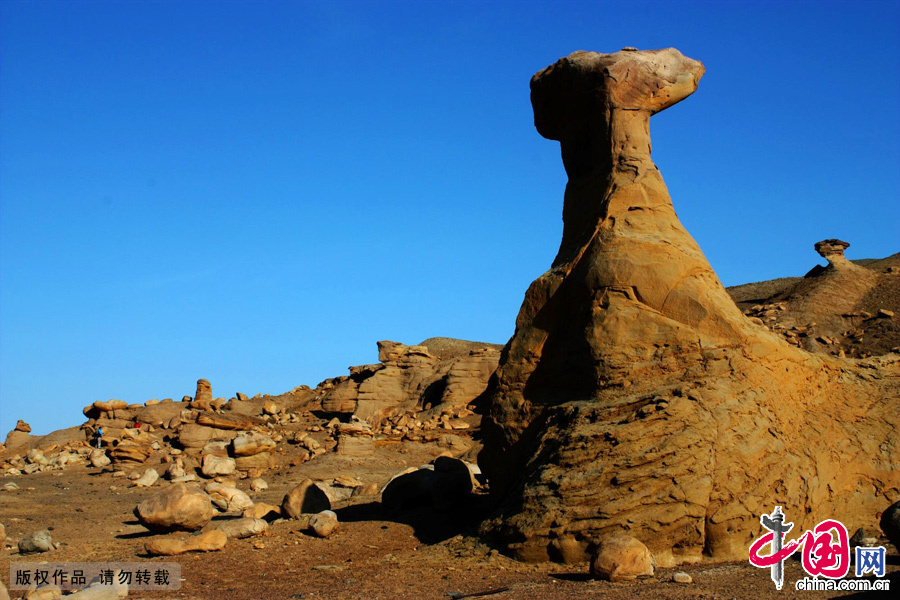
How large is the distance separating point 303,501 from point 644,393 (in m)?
5.06

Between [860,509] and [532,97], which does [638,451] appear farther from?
[532,97]

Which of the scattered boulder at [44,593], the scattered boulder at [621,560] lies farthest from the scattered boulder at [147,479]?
the scattered boulder at [621,560]

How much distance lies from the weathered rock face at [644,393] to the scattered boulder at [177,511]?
3274 mm

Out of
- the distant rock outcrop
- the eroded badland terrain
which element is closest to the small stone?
the eroded badland terrain

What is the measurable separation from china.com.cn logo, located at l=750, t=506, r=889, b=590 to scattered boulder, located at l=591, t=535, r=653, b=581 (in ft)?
3.08

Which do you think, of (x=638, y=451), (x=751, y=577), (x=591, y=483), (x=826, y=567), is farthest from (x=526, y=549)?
(x=826, y=567)

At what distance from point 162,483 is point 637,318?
1241cm

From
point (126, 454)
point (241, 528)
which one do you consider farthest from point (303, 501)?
point (126, 454)

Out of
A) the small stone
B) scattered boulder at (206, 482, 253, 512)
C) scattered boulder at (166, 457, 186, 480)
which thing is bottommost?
the small stone

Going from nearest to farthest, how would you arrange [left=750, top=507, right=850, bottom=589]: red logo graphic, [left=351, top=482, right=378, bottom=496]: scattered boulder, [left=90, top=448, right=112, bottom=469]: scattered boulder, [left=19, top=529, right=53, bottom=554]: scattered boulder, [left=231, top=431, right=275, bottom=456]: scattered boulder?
[left=750, top=507, right=850, bottom=589]: red logo graphic → [left=19, top=529, right=53, bottom=554]: scattered boulder → [left=351, top=482, right=378, bottom=496]: scattered boulder → [left=231, top=431, right=275, bottom=456]: scattered boulder → [left=90, top=448, right=112, bottom=469]: scattered boulder

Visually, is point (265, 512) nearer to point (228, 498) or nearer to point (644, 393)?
point (228, 498)

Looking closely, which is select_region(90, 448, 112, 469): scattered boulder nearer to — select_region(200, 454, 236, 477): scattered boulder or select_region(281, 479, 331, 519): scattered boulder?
select_region(200, 454, 236, 477): scattered boulder

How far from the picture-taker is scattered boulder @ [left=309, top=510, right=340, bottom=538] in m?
8.73

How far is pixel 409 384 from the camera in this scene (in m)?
26.6
